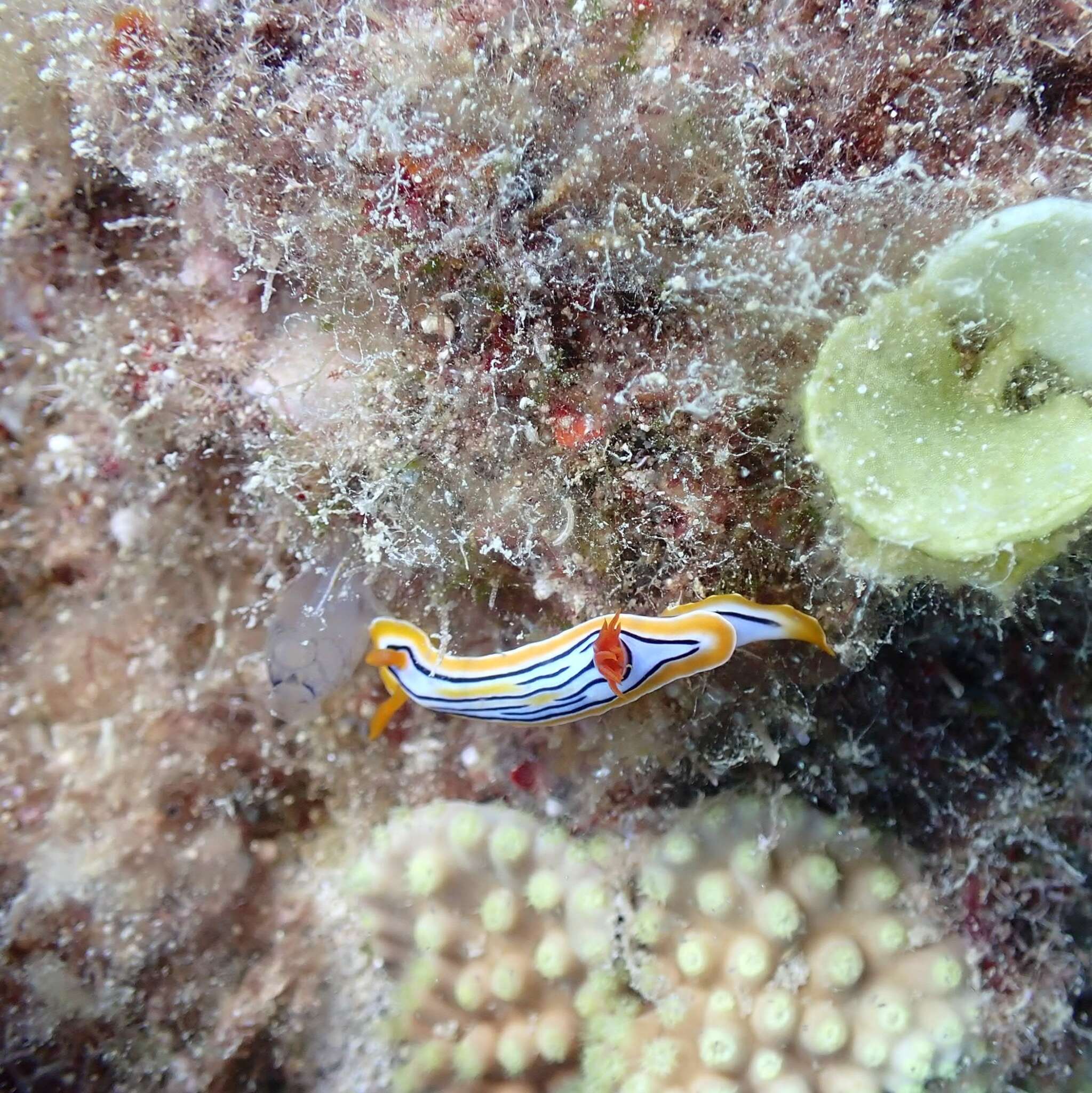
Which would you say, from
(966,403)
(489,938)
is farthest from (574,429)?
(489,938)

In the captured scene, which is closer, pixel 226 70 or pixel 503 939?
pixel 226 70

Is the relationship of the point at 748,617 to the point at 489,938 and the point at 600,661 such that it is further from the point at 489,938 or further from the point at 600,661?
the point at 489,938

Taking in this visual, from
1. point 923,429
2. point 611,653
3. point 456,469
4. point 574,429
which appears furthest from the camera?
point 456,469

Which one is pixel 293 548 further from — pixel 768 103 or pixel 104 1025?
pixel 104 1025

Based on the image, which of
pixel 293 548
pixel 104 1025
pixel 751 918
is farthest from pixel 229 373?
pixel 104 1025

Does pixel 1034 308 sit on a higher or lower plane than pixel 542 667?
higher

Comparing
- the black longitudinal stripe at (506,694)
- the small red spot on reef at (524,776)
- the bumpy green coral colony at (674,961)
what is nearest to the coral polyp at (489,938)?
the bumpy green coral colony at (674,961)

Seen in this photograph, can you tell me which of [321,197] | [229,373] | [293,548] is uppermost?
[321,197]
